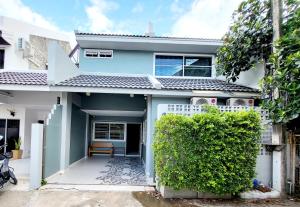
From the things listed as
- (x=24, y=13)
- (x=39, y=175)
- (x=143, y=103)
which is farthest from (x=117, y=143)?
(x=24, y=13)

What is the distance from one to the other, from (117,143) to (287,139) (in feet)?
38.7

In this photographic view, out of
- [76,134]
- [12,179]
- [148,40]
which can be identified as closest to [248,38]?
[148,40]

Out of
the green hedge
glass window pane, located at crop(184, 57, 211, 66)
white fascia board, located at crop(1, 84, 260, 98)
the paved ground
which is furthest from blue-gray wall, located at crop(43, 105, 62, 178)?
glass window pane, located at crop(184, 57, 211, 66)

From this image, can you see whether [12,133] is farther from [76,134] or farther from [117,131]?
[117,131]

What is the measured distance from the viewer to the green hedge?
6668 mm

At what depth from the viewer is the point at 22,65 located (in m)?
18.0

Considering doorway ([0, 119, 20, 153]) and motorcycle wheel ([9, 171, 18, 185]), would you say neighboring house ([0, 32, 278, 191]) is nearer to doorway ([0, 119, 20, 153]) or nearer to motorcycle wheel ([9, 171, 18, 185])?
motorcycle wheel ([9, 171, 18, 185])

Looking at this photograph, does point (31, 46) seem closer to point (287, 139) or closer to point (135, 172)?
point (135, 172)

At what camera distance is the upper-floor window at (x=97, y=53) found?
557 inches

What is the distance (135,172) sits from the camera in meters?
10.7

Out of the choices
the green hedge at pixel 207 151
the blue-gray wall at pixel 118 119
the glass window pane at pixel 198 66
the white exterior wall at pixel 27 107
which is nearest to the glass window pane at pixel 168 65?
the glass window pane at pixel 198 66

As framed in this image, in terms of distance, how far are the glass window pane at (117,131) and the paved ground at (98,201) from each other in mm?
10103

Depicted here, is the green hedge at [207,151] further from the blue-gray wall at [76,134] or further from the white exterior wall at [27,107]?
the blue-gray wall at [76,134]

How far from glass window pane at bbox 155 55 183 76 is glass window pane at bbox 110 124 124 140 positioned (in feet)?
17.6
